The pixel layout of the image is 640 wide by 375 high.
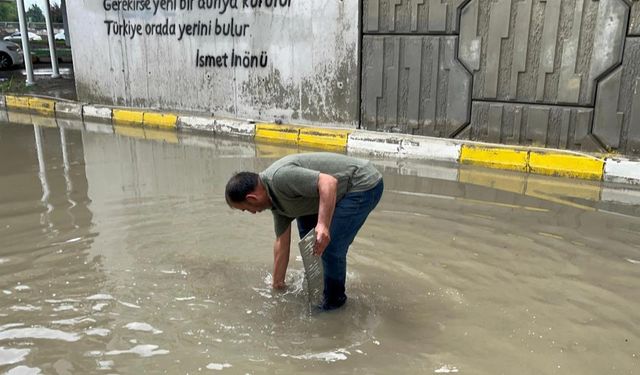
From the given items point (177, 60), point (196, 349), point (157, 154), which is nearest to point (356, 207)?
point (196, 349)

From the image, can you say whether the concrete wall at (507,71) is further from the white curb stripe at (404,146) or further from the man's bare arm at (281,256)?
the man's bare arm at (281,256)

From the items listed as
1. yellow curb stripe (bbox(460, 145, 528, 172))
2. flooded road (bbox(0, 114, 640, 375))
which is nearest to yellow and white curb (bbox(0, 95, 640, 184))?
yellow curb stripe (bbox(460, 145, 528, 172))

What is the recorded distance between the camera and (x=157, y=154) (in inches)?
289

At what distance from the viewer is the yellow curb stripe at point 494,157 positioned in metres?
6.31

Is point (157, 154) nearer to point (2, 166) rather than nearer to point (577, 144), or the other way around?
point (2, 166)

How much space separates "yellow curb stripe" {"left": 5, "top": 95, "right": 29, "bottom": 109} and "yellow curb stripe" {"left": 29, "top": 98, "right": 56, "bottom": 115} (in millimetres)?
170

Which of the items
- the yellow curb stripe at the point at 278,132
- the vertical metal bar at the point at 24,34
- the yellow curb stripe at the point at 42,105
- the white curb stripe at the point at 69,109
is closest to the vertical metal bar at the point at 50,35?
the vertical metal bar at the point at 24,34

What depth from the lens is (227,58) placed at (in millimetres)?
8938

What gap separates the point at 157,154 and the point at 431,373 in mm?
5496

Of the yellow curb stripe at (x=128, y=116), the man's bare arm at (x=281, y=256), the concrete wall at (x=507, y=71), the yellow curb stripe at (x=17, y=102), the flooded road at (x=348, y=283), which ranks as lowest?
the flooded road at (x=348, y=283)

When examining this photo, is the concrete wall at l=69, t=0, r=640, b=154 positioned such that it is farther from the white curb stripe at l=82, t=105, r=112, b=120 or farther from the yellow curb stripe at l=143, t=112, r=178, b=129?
the white curb stripe at l=82, t=105, r=112, b=120

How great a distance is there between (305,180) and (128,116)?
25.6 feet

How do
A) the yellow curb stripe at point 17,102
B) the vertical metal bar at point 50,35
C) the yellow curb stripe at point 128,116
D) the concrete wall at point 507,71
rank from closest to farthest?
the concrete wall at point 507,71 → the yellow curb stripe at point 128,116 → the yellow curb stripe at point 17,102 → the vertical metal bar at point 50,35

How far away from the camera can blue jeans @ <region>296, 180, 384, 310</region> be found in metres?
2.96
